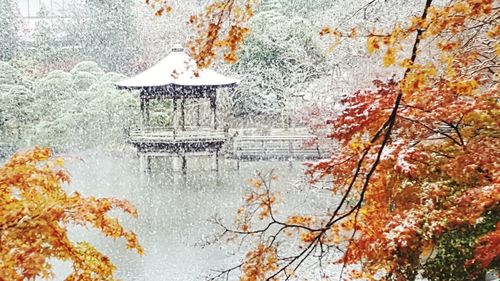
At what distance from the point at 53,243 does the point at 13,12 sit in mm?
20823

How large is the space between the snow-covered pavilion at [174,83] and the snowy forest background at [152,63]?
299 centimetres

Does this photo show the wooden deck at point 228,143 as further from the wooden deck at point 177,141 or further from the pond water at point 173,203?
the pond water at point 173,203

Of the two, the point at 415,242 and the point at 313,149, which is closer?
the point at 415,242

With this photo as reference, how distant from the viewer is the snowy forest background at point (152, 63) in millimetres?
17359

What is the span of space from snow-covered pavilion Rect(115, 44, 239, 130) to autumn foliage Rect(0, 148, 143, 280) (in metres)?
10.0

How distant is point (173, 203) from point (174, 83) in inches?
127

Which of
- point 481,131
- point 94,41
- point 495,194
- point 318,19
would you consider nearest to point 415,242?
point 481,131

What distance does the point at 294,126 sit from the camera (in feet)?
61.2

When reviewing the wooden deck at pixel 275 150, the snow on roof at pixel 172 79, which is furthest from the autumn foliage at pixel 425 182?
the wooden deck at pixel 275 150

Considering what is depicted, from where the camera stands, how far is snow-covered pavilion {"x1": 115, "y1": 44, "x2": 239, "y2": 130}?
13914mm

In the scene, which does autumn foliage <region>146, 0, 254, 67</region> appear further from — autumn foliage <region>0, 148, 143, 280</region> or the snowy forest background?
the snowy forest background

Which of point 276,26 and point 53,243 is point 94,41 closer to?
point 276,26

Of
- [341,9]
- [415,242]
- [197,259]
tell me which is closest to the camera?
[415,242]

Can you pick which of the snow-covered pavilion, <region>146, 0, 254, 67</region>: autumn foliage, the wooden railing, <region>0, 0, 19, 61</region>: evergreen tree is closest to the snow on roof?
the snow-covered pavilion
